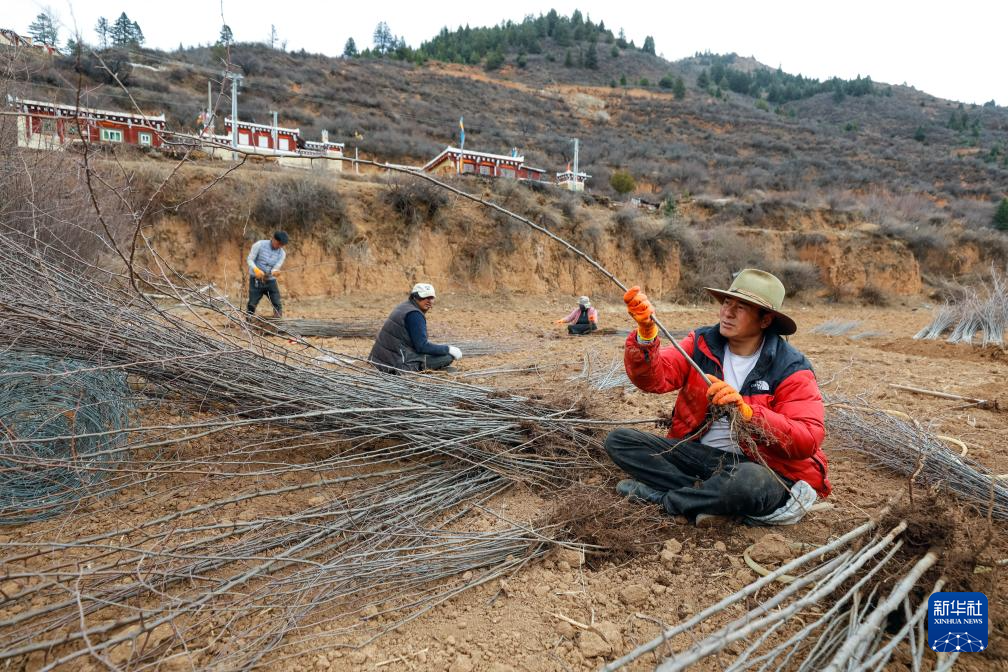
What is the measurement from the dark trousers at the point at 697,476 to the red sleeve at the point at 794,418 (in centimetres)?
16

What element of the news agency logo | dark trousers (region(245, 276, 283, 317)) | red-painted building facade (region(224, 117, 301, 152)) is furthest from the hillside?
the news agency logo

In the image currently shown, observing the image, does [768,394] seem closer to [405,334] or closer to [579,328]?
[405,334]

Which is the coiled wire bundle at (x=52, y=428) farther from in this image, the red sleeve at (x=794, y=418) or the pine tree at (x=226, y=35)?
the red sleeve at (x=794, y=418)

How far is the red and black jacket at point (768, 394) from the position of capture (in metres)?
2.04

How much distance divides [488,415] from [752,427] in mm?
1313

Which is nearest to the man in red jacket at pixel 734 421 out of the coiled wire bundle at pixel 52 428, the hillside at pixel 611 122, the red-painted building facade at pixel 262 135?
the coiled wire bundle at pixel 52 428

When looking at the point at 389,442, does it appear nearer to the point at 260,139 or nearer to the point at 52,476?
the point at 52,476

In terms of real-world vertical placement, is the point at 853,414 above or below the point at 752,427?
below

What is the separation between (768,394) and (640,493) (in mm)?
736

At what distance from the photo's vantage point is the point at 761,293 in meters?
2.18

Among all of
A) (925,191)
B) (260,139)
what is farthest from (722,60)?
(260,139)

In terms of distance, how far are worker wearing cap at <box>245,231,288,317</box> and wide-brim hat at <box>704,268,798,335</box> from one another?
6.05m

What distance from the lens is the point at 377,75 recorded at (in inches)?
1345

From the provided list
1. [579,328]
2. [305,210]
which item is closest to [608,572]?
[579,328]
